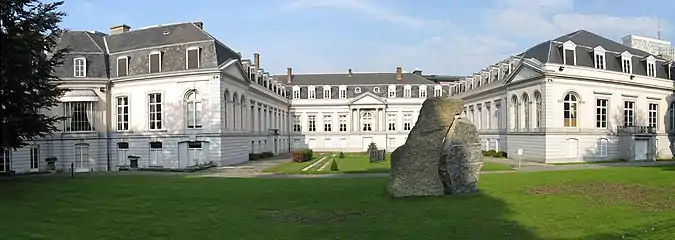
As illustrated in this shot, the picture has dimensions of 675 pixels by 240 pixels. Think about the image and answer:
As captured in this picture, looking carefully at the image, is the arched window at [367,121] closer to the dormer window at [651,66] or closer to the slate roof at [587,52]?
the slate roof at [587,52]

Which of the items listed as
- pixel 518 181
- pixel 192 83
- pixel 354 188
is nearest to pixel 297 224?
pixel 354 188

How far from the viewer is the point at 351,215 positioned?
13.3 meters

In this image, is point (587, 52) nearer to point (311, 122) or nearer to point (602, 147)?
point (602, 147)

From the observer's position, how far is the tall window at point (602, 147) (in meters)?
43.1

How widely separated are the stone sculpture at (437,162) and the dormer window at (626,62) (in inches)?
1410

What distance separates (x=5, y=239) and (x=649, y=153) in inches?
1910

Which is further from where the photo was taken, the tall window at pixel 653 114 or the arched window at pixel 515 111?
the tall window at pixel 653 114

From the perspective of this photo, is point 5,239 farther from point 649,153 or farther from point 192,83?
point 649,153

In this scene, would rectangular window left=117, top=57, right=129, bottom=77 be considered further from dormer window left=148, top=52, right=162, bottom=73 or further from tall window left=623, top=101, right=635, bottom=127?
tall window left=623, top=101, right=635, bottom=127

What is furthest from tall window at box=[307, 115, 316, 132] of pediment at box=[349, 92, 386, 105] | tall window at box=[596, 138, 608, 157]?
tall window at box=[596, 138, 608, 157]

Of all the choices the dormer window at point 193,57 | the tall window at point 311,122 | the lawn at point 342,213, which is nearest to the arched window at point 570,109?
the lawn at point 342,213

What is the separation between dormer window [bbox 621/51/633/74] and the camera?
44594mm

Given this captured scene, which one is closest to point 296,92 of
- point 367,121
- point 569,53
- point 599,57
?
point 367,121

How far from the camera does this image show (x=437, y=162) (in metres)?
15.9
